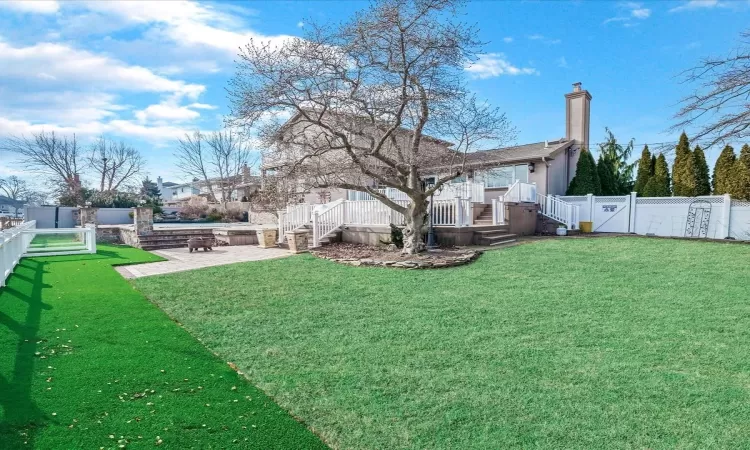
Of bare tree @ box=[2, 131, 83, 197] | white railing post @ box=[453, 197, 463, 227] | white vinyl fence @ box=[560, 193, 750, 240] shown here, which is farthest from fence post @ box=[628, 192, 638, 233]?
bare tree @ box=[2, 131, 83, 197]

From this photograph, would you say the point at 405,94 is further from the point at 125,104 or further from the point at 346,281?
the point at 125,104

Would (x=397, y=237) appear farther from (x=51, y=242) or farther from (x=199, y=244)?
(x=51, y=242)

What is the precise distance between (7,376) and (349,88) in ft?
26.8

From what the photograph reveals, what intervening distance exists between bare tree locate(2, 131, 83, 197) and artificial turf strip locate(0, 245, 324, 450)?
37.0 m

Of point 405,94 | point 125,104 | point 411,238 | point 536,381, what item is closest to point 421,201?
point 411,238

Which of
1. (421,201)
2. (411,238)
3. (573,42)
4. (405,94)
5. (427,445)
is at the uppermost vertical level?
(573,42)

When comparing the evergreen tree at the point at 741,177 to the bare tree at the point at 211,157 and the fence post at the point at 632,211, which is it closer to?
the fence post at the point at 632,211

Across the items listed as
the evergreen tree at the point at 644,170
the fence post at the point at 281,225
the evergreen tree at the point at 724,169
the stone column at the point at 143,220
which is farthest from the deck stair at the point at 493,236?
the stone column at the point at 143,220

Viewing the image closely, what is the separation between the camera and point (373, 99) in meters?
9.95

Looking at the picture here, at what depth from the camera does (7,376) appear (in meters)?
3.68

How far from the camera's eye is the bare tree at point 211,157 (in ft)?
128

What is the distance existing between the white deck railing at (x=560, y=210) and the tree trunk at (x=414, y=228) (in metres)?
7.40

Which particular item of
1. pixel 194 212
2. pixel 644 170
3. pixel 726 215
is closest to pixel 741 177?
pixel 726 215

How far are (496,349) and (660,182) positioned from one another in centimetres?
1723
